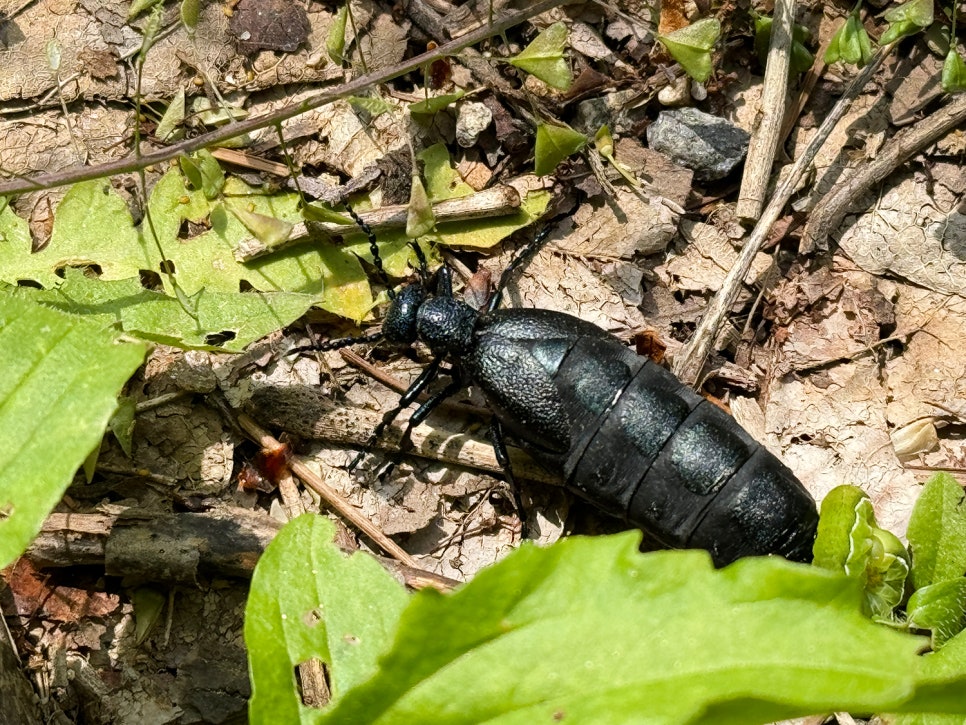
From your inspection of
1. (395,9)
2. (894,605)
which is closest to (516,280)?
(395,9)

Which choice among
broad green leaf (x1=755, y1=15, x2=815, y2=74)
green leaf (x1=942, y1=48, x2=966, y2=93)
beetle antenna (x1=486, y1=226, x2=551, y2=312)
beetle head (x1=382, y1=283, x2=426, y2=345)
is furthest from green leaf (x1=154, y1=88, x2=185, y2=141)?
green leaf (x1=942, y1=48, x2=966, y2=93)

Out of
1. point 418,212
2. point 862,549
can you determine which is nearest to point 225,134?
point 418,212

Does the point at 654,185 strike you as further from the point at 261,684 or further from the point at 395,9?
the point at 261,684

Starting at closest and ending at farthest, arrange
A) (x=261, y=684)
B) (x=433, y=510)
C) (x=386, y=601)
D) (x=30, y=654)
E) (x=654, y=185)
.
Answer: (x=261, y=684)
(x=386, y=601)
(x=30, y=654)
(x=433, y=510)
(x=654, y=185)

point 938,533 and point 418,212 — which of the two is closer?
point 938,533

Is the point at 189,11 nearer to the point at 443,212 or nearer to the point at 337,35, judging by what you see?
the point at 337,35

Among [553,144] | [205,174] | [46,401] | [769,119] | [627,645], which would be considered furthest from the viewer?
[769,119]
